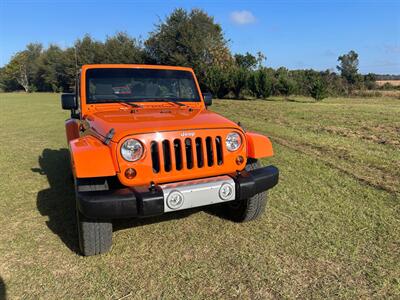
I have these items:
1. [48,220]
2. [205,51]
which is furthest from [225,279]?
[205,51]

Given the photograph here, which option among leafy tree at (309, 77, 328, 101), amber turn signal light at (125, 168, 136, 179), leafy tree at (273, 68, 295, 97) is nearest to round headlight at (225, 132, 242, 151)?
amber turn signal light at (125, 168, 136, 179)

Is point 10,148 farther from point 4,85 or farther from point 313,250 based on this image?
point 4,85

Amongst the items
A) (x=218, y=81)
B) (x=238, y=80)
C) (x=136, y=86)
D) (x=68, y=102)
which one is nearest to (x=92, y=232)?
(x=68, y=102)

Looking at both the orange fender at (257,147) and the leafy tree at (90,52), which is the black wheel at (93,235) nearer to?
the orange fender at (257,147)

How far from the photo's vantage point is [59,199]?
195 inches

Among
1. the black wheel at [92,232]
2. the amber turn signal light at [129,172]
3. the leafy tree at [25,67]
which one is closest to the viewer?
the amber turn signal light at [129,172]

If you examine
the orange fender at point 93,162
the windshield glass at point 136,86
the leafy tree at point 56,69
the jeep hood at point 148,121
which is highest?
the leafy tree at point 56,69

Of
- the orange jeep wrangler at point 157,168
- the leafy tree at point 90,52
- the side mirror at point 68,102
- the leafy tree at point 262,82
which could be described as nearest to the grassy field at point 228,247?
the orange jeep wrangler at point 157,168

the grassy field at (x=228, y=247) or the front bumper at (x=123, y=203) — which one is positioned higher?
the front bumper at (x=123, y=203)

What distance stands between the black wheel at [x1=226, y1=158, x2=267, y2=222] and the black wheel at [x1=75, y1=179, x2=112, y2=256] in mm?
1438

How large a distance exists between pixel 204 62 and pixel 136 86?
32.1 metres

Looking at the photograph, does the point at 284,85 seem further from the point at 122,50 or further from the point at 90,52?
the point at 90,52

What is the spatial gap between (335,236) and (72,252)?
259 centimetres

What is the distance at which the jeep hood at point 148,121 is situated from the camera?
3.07 metres
